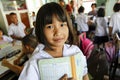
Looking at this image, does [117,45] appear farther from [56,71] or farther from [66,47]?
[56,71]

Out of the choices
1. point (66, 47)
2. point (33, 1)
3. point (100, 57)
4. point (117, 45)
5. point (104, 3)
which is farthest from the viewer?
point (33, 1)

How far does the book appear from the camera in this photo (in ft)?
2.19

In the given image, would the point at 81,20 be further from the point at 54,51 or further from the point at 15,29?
the point at 54,51

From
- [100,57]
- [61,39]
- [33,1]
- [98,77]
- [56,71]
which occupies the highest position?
[33,1]

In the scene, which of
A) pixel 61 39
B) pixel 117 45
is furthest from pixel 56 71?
pixel 117 45

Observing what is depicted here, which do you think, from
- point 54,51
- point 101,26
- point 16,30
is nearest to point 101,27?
point 101,26

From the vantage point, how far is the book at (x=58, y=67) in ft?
2.19

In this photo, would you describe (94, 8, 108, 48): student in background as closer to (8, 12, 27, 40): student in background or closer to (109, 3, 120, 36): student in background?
(109, 3, 120, 36): student in background

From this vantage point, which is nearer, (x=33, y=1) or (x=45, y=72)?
(x=45, y=72)

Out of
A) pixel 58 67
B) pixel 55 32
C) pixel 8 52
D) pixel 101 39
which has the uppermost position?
pixel 55 32

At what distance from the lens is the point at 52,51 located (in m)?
0.77

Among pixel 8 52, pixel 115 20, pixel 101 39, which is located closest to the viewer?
pixel 8 52

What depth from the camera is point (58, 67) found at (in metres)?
0.69

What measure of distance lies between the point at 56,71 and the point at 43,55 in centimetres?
10
